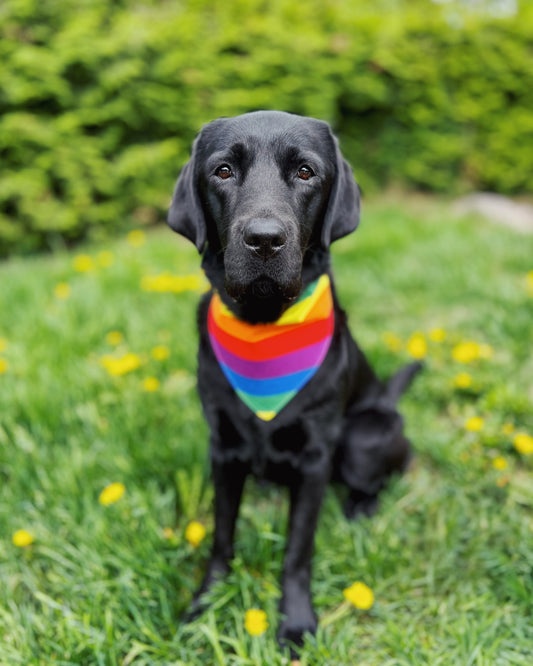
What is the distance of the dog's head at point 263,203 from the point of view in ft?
4.89

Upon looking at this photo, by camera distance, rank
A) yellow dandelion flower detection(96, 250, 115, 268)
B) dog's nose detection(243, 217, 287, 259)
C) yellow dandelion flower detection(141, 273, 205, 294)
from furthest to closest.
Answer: yellow dandelion flower detection(96, 250, 115, 268) < yellow dandelion flower detection(141, 273, 205, 294) < dog's nose detection(243, 217, 287, 259)

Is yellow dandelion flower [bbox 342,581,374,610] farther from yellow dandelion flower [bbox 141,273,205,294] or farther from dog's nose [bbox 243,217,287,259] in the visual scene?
yellow dandelion flower [bbox 141,273,205,294]

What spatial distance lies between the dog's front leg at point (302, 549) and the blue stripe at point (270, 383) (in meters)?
0.29

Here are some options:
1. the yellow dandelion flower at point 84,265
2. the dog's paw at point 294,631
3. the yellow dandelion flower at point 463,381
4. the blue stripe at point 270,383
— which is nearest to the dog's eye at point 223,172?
the blue stripe at point 270,383

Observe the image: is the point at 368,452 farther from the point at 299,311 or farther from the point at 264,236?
the point at 264,236

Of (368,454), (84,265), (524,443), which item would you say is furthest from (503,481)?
(84,265)

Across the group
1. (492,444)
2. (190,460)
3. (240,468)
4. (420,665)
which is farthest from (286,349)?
(492,444)

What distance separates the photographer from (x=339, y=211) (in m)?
1.73

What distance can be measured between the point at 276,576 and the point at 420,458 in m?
0.87

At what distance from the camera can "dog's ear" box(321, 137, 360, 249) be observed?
67.6 inches

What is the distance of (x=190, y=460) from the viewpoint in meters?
2.27

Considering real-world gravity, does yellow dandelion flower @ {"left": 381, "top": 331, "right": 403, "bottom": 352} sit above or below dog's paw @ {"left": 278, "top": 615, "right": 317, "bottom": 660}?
below

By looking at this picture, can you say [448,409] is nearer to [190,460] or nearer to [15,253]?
[190,460]

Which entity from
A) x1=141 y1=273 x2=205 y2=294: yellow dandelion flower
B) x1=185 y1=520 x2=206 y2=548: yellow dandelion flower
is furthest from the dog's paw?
x1=141 y1=273 x2=205 y2=294: yellow dandelion flower
